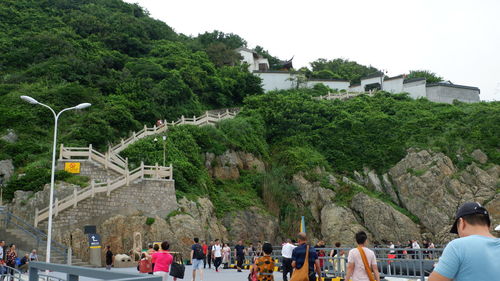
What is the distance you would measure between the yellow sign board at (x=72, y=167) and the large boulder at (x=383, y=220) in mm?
20988

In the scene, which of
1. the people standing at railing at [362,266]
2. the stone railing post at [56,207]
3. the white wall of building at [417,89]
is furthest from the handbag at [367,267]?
the white wall of building at [417,89]

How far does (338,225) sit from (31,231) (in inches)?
848

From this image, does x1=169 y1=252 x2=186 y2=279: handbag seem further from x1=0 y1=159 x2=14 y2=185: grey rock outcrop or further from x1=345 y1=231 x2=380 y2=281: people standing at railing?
x1=0 y1=159 x2=14 y2=185: grey rock outcrop

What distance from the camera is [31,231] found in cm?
2422

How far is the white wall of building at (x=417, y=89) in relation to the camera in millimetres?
54844

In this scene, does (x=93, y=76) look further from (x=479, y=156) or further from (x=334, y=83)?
(x=479, y=156)

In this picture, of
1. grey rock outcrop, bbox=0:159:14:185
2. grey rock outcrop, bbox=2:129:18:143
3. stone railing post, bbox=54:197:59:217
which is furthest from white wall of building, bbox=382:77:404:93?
grey rock outcrop, bbox=0:159:14:185

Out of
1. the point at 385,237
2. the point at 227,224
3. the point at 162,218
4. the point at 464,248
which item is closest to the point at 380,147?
the point at 385,237

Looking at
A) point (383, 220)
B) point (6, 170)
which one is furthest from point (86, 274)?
point (383, 220)

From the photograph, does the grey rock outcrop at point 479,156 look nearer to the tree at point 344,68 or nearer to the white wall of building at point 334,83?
the white wall of building at point 334,83

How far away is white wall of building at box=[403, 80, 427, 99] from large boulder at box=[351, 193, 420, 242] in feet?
77.7

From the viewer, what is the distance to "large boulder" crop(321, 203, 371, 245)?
33.9m

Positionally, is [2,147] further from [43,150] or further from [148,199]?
[148,199]

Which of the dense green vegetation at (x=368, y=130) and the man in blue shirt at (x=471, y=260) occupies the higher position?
the dense green vegetation at (x=368, y=130)
